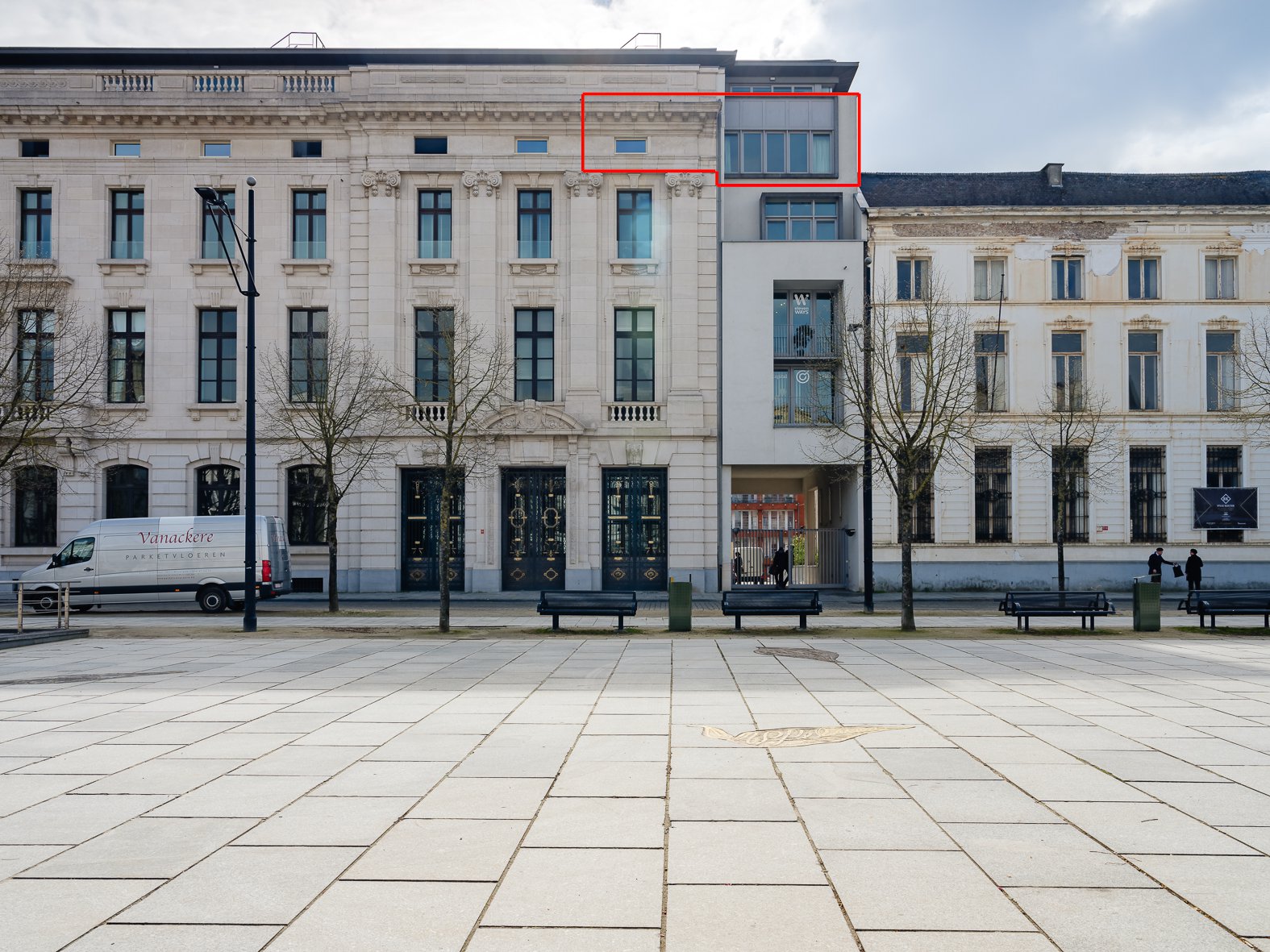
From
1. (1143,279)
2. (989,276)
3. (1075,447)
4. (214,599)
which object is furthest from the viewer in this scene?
(1143,279)

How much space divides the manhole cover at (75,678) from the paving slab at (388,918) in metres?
9.71

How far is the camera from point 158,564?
26.9m

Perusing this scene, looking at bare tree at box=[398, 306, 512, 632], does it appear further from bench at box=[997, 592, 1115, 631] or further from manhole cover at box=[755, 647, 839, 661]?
bench at box=[997, 592, 1115, 631]

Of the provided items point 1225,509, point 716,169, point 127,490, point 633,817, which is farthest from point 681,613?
point 1225,509

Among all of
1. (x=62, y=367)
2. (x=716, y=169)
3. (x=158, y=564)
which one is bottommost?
(x=158, y=564)

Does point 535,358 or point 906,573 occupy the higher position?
point 535,358

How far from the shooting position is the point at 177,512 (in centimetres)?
3281

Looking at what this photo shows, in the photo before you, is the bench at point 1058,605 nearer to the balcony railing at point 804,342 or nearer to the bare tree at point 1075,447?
the bare tree at point 1075,447

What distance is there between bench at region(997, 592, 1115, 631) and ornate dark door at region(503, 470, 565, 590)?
16768 mm

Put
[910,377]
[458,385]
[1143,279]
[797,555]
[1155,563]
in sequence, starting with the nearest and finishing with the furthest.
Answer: [458,385]
[1155,563]
[910,377]
[1143,279]
[797,555]

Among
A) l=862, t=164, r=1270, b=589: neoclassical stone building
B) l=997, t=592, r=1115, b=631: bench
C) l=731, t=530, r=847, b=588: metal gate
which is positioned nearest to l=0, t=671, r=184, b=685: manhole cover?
l=997, t=592, r=1115, b=631: bench

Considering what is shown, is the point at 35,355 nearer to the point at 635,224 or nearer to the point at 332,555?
the point at 332,555

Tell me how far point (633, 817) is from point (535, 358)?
93.3ft

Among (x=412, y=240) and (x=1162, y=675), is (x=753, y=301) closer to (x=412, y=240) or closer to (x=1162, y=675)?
(x=412, y=240)
